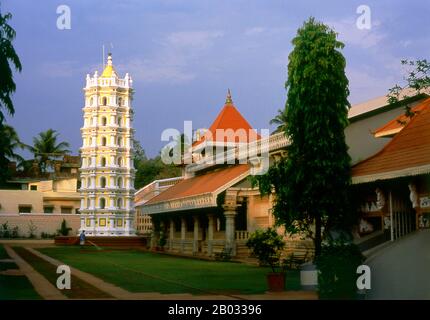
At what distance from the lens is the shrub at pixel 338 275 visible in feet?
36.5

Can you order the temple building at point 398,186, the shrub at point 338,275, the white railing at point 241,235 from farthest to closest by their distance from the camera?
the white railing at point 241,235, the temple building at point 398,186, the shrub at point 338,275

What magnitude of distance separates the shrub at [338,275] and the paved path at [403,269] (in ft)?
4.91

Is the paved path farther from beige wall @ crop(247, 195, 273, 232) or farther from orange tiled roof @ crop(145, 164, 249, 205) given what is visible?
orange tiled roof @ crop(145, 164, 249, 205)

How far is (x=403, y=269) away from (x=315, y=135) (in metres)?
4.07

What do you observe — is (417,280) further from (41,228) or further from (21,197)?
(21,197)

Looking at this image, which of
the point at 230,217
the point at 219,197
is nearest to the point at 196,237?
the point at 230,217

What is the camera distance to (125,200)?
4797cm

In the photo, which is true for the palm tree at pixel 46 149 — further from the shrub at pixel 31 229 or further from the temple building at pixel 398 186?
the temple building at pixel 398 186

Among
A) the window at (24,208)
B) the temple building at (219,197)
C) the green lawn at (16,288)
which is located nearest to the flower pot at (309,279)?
the green lawn at (16,288)

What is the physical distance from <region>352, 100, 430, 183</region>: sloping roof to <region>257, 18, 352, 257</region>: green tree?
0.70 meters

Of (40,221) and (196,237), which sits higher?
(40,221)

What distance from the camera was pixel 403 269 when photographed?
1306 centimetres

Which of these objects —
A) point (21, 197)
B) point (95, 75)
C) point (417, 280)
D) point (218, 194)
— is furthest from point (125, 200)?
point (417, 280)

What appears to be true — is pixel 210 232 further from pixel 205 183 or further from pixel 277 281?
pixel 277 281
